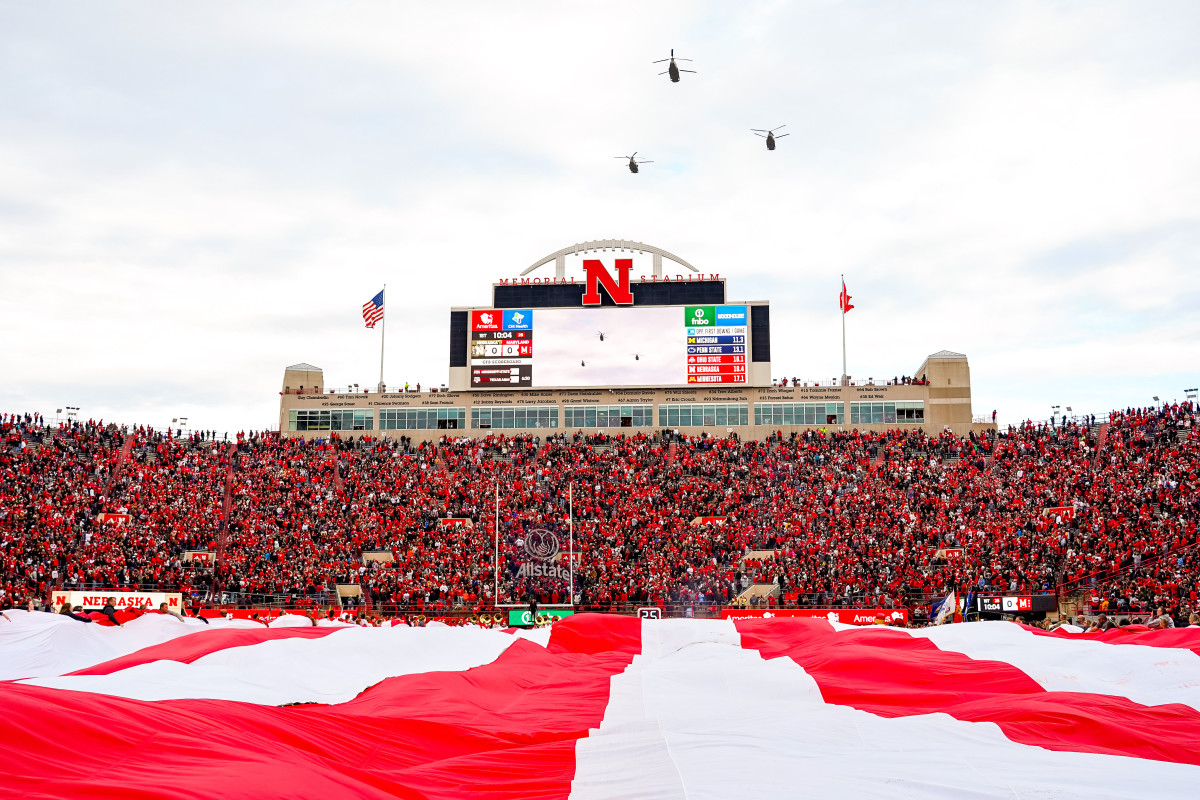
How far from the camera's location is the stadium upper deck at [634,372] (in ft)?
173

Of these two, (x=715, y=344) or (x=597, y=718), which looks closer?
(x=597, y=718)

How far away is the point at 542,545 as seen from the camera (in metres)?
42.6

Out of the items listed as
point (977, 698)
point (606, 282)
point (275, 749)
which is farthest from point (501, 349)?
point (275, 749)

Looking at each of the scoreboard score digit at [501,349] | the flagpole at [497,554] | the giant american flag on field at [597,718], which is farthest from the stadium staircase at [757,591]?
the giant american flag on field at [597,718]

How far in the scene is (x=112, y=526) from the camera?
42.1 m

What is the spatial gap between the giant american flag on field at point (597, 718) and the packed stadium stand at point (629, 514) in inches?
757

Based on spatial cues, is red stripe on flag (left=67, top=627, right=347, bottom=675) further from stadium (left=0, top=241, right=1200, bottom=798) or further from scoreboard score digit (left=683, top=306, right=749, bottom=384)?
scoreboard score digit (left=683, top=306, right=749, bottom=384)

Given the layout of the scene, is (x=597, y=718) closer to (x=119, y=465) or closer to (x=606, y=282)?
(x=606, y=282)

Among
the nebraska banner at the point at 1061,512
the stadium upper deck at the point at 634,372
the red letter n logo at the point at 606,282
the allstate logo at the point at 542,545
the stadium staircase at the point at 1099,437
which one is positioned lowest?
the allstate logo at the point at 542,545

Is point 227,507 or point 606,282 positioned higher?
point 606,282

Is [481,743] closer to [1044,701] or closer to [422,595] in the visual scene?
[1044,701]

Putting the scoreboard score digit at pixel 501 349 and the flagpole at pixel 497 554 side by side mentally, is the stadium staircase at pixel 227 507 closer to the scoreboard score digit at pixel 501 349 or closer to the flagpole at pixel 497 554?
the flagpole at pixel 497 554

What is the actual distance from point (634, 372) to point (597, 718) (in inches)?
1703

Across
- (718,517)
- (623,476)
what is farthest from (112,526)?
(718,517)
